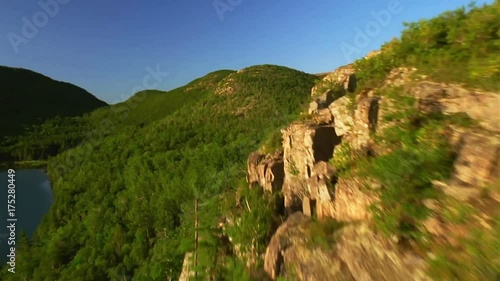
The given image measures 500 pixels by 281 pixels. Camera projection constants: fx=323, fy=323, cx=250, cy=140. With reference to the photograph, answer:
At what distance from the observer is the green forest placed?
31.2 ft

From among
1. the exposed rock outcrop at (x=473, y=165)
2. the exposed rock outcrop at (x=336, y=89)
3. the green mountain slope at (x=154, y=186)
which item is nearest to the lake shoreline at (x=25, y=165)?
the green mountain slope at (x=154, y=186)

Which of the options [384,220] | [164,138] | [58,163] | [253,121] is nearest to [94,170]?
[164,138]

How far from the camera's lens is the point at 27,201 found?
350ft

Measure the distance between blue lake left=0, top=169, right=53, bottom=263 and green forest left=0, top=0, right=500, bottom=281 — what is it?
965cm

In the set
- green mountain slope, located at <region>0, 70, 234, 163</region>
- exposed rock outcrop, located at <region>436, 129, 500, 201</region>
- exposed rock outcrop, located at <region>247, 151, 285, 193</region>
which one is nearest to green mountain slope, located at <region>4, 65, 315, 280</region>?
exposed rock outcrop, located at <region>247, 151, 285, 193</region>

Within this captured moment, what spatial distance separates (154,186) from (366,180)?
70010mm

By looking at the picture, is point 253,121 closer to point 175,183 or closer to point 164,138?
point 164,138

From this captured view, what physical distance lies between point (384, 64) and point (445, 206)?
293 inches

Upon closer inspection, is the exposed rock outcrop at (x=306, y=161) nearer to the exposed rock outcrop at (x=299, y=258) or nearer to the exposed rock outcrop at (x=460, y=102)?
the exposed rock outcrop at (x=299, y=258)

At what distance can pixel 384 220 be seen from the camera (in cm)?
623

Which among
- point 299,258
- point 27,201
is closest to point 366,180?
point 299,258

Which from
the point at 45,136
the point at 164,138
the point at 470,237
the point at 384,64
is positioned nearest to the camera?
the point at 470,237

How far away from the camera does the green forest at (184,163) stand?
9516mm

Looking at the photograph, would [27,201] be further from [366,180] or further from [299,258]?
[366,180]
